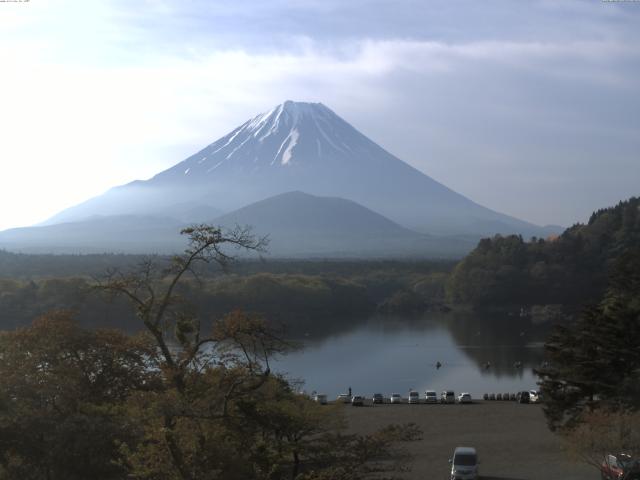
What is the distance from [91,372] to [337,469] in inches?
118

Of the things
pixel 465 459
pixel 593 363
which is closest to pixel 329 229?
pixel 593 363

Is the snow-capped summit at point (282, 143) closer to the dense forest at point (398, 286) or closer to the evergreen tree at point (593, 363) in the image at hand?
the dense forest at point (398, 286)

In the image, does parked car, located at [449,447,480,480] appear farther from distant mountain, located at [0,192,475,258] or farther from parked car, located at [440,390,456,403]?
distant mountain, located at [0,192,475,258]

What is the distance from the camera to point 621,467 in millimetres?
7426

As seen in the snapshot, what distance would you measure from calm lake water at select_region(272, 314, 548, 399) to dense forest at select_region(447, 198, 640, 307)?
20.4 ft

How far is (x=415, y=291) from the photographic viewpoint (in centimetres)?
4250

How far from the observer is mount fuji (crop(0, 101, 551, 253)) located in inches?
4749

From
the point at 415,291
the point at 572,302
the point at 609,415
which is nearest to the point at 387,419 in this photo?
the point at 609,415

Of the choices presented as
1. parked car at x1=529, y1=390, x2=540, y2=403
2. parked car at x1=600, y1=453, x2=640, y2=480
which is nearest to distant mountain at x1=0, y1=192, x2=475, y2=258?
parked car at x1=529, y1=390, x2=540, y2=403

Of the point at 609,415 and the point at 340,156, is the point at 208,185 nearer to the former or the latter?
the point at 340,156

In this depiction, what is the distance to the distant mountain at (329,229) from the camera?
322ft

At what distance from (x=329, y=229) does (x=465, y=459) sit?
101 m

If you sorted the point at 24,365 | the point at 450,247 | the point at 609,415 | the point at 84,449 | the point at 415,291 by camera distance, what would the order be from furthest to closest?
the point at 450,247
the point at 415,291
the point at 609,415
the point at 24,365
the point at 84,449

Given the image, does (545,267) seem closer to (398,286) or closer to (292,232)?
(398,286)
